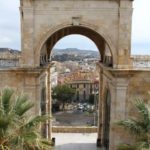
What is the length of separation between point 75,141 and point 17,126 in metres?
11.5

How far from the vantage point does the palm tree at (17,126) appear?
11609mm

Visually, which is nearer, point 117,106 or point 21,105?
point 21,105

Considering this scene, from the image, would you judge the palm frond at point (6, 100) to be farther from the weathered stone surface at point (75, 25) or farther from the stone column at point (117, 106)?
the stone column at point (117, 106)

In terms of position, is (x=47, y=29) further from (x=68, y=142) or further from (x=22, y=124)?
(x=68, y=142)

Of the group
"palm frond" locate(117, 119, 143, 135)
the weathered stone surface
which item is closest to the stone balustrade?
the weathered stone surface

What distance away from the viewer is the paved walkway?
21.9 meters

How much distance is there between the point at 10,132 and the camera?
11797mm

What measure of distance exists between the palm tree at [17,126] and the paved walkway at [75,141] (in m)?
9.14

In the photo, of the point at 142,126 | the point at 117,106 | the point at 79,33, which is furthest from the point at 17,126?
the point at 79,33

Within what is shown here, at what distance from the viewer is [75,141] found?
23.1 metres

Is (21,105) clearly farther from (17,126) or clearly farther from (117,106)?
(117,106)

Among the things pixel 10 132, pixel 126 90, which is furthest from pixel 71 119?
pixel 10 132

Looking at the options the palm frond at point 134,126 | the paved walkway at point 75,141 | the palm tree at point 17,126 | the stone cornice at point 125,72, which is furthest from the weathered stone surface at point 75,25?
the paved walkway at point 75,141

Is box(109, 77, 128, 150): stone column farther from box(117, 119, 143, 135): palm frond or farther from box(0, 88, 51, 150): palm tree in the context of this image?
box(0, 88, 51, 150): palm tree
